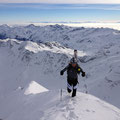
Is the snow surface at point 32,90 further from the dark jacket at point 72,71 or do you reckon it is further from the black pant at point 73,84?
the dark jacket at point 72,71

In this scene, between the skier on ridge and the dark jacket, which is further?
the dark jacket

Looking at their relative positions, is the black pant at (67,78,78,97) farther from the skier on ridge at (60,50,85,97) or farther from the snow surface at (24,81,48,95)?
the snow surface at (24,81,48,95)

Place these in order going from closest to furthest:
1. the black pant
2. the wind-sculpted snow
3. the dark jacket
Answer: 1. the wind-sculpted snow
2. the dark jacket
3. the black pant

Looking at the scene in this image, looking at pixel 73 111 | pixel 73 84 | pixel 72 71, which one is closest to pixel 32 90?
pixel 73 84

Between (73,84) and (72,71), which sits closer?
(72,71)

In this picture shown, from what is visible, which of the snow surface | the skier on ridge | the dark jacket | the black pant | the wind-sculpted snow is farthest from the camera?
the snow surface

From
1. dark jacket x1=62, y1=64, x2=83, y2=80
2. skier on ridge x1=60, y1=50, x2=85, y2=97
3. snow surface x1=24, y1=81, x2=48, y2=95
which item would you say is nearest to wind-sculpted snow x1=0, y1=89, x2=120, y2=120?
skier on ridge x1=60, y1=50, x2=85, y2=97

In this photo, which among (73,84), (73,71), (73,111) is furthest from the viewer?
(73,84)

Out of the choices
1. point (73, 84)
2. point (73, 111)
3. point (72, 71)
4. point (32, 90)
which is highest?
point (72, 71)

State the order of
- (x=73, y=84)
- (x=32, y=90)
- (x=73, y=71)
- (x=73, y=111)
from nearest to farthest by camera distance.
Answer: (x=73, y=111) → (x=73, y=71) → (x=73, y=84) → (x=32, y=90)

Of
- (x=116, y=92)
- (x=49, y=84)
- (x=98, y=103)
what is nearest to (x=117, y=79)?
(x=116, y=92)

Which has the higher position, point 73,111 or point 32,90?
point 73,111

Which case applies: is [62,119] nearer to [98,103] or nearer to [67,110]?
[67,110]

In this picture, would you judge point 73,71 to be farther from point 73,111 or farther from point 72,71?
point 73,111
